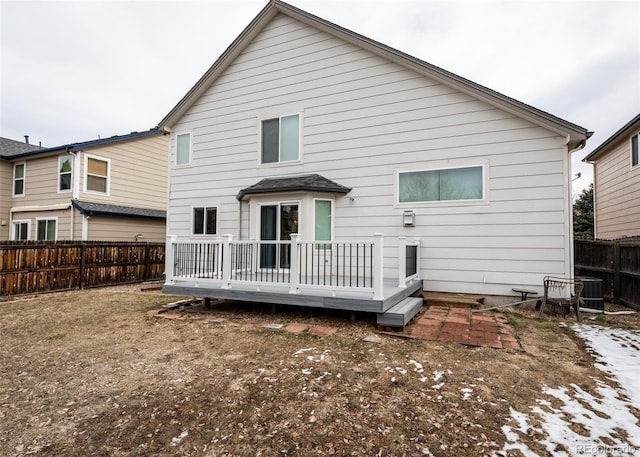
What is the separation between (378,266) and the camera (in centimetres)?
490

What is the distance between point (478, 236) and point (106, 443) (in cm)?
694

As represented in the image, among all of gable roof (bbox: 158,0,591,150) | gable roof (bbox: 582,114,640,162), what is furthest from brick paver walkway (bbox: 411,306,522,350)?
gable roof (bbox: 582,114,640,162)

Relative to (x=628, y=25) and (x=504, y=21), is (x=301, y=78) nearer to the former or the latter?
(x=504, y=21)

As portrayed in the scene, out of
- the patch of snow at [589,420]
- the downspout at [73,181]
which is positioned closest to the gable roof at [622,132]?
the patch of snow at [589,420]

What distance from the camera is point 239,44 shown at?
9367 millimetres

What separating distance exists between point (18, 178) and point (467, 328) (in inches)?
716

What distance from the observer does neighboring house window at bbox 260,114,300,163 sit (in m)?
8.80

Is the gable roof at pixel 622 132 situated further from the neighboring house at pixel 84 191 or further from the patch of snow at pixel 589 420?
the neighboring house at pixel 84 191

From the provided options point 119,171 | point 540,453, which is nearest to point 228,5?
point 119,171

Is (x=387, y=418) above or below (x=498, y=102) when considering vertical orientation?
below

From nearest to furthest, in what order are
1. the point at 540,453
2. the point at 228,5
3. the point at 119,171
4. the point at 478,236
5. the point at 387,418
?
the point at 540,453 < the point at 387,418 < the point at 478,236 < the point at 228,5 < the point at 119,171

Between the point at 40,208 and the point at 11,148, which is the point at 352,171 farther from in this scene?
the point at 11,148

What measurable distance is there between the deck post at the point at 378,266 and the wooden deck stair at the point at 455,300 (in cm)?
240

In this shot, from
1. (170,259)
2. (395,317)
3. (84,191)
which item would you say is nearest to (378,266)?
(395,317)
